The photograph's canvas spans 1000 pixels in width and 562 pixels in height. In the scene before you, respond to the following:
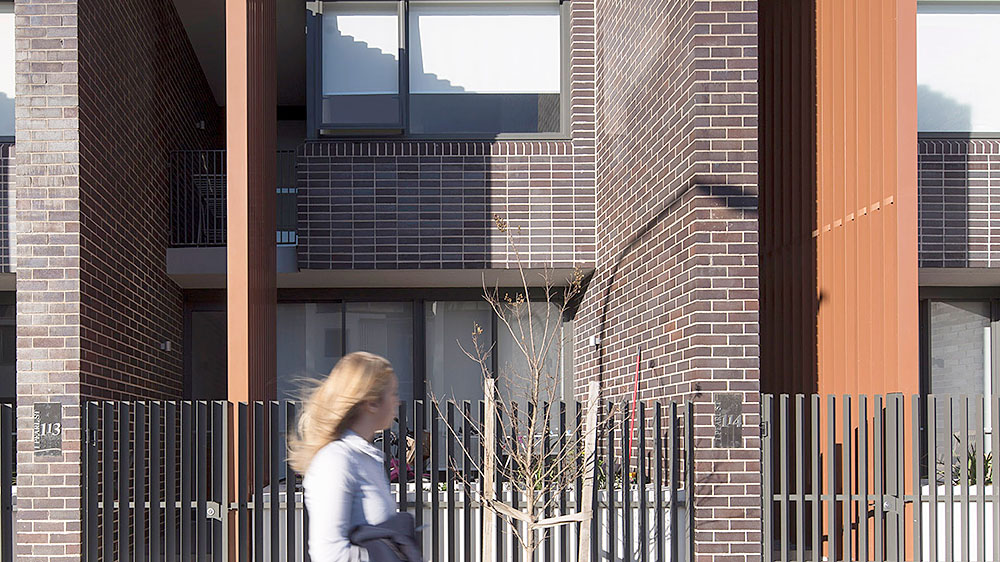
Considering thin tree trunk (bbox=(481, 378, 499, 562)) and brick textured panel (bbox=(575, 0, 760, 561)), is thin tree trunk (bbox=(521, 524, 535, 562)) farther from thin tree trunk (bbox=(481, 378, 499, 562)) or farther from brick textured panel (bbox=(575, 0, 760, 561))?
brick textured panel (bbox=(575, 0, 760, 561))

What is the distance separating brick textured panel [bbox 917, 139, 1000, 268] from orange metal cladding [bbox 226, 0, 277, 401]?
635cm

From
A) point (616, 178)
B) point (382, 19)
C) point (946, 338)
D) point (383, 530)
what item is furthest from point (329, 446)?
point (946, 338)

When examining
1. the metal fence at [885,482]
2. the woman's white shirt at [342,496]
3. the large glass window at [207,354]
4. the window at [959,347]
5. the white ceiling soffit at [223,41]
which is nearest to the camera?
the woman's white shirt at [342,496]

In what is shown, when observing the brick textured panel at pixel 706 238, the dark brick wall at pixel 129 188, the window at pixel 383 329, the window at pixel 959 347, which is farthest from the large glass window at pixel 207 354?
the window at pixel 959 347

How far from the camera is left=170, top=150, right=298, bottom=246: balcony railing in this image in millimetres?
10617

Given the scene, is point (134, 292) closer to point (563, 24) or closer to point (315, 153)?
point (315, 153)

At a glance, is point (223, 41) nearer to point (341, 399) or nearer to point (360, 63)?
point (360, 63)

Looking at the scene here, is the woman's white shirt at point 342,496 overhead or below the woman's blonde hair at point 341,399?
below

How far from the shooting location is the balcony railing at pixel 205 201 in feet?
34.8

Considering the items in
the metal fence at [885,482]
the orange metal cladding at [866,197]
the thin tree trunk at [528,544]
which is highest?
the orange metal cladding at [866,197]

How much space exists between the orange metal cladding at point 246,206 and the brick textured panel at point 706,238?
3139 mm

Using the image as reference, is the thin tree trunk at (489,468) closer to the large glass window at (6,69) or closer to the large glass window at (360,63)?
the large glass window at (360,63)

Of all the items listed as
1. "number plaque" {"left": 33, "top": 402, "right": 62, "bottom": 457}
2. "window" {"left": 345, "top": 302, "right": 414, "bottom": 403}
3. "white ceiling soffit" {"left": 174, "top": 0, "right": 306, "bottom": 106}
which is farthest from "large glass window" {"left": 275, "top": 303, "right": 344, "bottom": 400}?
"number plaque" {"left": 33, "top": 402, "right": 62, "bottom": 457}

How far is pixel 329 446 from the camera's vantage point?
310 centimetres
